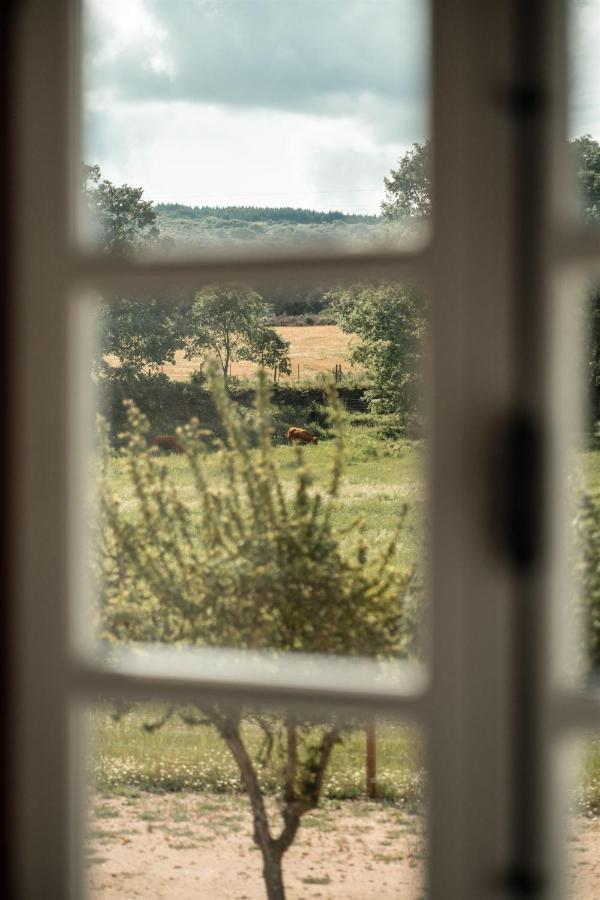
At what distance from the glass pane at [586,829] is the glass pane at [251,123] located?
0.77 m

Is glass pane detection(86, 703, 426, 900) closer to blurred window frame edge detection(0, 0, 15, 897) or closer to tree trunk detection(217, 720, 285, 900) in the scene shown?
tree trunk detection(217, 720, 285, 900)

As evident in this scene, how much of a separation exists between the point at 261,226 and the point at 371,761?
32.0 inches

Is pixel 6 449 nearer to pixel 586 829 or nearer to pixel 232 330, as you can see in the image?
pixel 232 330

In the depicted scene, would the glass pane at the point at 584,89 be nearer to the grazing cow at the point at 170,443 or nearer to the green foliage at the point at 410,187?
the green foliage at the point at 410,187

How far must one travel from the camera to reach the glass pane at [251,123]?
1.36 meters

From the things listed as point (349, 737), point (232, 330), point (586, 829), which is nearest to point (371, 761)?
point (349, 737)

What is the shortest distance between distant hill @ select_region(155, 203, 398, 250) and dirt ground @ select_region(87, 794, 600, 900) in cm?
84

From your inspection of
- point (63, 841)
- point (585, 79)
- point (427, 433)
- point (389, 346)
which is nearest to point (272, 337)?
point (389, 346)

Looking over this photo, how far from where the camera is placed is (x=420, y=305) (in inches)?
53.6

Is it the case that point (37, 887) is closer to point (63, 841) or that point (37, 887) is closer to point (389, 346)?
point (63, 841)

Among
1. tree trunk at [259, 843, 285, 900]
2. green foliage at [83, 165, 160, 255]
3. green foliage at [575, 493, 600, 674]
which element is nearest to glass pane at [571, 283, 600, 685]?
green foliage at [575, 493, 600, 674]

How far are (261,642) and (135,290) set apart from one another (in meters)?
0.56

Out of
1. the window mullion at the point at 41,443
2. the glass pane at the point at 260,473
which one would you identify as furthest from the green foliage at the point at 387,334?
the window mullion at the point at 41,443

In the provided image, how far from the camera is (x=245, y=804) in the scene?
4.80ft
